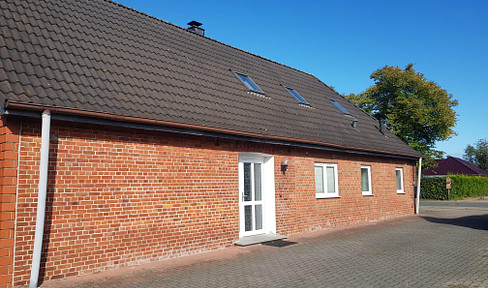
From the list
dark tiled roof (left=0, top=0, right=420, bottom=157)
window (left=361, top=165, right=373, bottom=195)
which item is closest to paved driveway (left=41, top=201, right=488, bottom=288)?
dark tiled roof (left=0, top=0, right=420, bottom=157)

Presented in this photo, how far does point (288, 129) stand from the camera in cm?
1100

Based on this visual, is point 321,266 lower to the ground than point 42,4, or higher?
lower

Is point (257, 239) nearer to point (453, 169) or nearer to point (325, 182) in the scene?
point (325, 182)

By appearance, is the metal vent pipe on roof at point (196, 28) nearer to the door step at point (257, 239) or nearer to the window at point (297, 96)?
the window at point (297, 96)

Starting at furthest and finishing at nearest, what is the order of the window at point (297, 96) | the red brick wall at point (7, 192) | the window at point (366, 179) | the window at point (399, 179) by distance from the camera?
the window at point (399, 179) → the window at point (366, 179) → the window at point (297, 96) → the red brick wall at point (7, 192)

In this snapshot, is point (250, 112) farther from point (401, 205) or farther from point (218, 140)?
point (401, 205)

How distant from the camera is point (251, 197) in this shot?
996 centimetres

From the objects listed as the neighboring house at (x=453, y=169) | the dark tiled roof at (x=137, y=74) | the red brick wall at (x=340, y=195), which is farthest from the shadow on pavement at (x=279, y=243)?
the neighboring house at (x=453, y=169)

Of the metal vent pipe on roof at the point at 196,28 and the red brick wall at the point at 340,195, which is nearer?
the red brick wall at the point at 340,195

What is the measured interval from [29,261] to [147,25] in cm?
802

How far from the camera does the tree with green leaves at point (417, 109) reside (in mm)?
30969

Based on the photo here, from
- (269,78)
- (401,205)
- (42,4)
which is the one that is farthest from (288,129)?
(401,205)

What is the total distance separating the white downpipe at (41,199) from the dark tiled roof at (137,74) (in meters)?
0.43

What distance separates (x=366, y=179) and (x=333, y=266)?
26.9 feet
